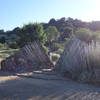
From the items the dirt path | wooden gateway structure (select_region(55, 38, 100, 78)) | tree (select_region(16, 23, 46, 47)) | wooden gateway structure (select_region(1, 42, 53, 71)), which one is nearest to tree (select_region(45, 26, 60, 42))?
tree (select_region(16, 23, 46, 47))

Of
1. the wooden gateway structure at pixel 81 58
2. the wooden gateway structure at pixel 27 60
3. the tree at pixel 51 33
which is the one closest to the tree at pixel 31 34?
the wooden gateway structure at pixel 27 60

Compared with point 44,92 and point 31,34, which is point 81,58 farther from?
point 31,34

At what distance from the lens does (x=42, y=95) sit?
18.1ft

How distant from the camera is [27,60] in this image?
10750mm

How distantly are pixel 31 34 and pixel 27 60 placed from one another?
1364 cm

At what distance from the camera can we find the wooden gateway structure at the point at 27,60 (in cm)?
1065

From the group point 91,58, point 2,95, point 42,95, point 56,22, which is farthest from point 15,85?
point 56,22

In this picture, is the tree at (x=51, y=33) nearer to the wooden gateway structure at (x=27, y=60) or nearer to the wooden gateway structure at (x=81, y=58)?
the wooden gateway structure at (x=27, y=60)

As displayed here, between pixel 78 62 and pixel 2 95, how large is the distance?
440cm

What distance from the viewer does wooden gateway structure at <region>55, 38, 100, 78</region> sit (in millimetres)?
8234

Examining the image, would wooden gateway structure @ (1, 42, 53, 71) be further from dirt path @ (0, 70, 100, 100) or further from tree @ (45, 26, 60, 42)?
tree @ (45, 26, 60, 42)

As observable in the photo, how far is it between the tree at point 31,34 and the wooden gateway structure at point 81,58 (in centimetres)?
1504

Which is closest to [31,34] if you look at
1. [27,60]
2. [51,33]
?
[27,60]

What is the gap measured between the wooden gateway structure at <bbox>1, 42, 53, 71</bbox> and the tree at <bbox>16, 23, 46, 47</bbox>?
12.8 meters
